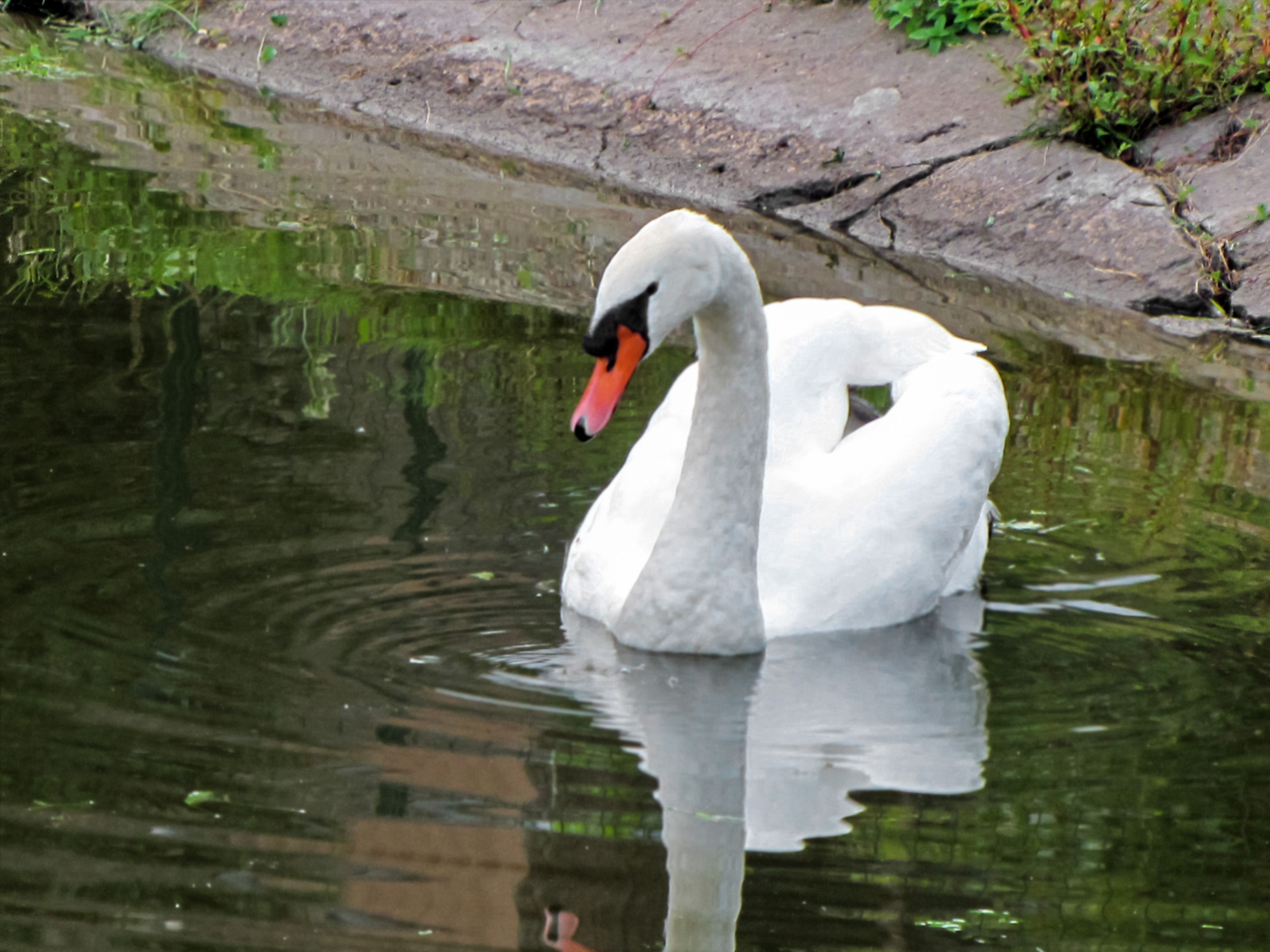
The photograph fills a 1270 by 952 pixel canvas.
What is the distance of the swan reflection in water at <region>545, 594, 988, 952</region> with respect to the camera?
3562 mm

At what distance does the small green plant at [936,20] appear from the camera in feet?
31.8

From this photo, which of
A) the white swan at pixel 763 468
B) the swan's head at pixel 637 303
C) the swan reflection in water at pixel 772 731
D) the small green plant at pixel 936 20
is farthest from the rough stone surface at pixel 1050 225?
the swan's head at pixel 637 303

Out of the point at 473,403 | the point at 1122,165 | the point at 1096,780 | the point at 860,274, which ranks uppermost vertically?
the point at 1122,165

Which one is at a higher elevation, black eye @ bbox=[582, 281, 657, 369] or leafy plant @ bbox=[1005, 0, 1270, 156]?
leafy plant @ bbox=[1005, 0, 1270, 156]

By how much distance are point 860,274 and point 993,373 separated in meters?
2.96

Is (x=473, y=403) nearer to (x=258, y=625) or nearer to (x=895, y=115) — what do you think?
(x=258, y=625)

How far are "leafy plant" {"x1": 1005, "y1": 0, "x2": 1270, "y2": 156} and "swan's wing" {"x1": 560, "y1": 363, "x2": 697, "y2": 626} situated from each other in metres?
4.39

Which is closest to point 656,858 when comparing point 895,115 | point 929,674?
point 929,674

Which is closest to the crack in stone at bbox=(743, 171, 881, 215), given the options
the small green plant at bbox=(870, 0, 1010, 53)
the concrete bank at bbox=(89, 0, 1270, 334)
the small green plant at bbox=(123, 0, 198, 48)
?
the concrete bank at bbox=(89, 0, 1270, 334)

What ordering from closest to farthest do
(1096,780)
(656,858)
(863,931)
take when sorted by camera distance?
(863,931) → (656,858) → (1096,780)

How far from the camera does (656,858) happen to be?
3.50 meters

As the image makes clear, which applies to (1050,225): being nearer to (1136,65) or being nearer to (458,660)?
(1136,65)

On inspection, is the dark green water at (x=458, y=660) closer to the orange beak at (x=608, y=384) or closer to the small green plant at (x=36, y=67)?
the orange beak at (x=608, y=384)

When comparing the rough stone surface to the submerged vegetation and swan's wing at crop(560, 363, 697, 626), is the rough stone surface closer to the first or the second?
the submerged vegetation
